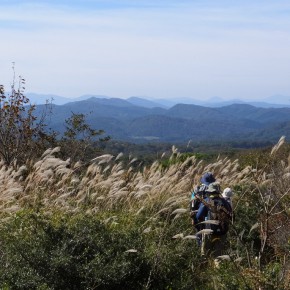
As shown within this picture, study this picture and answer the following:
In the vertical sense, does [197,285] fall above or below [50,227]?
below

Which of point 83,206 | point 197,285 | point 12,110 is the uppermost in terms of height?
point 12,110

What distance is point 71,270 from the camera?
5.08 metres

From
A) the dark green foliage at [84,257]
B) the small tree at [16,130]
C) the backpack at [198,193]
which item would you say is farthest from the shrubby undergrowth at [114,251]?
the small tree at [16,130]

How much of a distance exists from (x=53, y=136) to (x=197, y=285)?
9.93 m

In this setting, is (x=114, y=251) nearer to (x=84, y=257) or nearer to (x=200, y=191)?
(x=84, y=257)

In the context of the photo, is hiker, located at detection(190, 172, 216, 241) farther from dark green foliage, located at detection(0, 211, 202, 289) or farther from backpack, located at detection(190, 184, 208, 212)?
dark green foliage, located at detection(0, 211, 202, 289)

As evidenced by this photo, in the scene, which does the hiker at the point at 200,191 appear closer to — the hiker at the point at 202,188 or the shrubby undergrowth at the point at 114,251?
the hiker at the point at 202,188

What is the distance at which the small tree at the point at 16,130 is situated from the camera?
439 inches

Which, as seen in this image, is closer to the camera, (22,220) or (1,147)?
(22,220)

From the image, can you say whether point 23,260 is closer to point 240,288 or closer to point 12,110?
point 240,288

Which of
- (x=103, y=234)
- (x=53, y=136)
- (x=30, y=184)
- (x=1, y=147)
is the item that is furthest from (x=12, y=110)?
(x=103, y=234)

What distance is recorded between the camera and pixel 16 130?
11594mm

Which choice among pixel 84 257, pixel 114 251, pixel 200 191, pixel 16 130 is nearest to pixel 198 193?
pixel 200 191

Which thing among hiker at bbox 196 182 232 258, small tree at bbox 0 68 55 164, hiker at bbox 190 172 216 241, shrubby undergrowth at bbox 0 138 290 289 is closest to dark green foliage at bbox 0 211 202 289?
shrubby undergrowth at bbox 0 138 290 289
